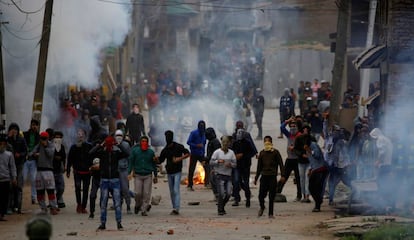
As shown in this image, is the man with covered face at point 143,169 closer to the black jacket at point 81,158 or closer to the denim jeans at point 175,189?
the denim jeans at point 175,189

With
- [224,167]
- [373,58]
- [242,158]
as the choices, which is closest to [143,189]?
[224,167]

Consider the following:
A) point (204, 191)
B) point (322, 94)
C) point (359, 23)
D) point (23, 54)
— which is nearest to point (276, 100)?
point (359, 23)

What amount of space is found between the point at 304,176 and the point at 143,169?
3895 mm

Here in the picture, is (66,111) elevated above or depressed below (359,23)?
below

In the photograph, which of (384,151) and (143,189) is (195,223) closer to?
(143,189)

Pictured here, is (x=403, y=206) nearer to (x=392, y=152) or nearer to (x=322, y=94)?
(x=392, y=152)

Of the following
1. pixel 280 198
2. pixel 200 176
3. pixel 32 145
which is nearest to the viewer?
pixel 32 145

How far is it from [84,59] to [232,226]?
61.1 ft

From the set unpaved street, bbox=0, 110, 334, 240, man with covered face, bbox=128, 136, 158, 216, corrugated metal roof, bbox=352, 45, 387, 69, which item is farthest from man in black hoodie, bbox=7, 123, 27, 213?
corrugated metal roof, bbox=352, 45, 387, 69

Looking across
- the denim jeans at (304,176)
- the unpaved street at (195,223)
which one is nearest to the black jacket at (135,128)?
the unpaved street at (195,223)

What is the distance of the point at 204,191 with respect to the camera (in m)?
23.8

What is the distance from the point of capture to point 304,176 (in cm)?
2136

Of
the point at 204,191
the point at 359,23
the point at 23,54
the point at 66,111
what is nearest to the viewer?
the point at 204,191

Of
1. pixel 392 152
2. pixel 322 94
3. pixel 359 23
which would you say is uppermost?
pixel 359 23
